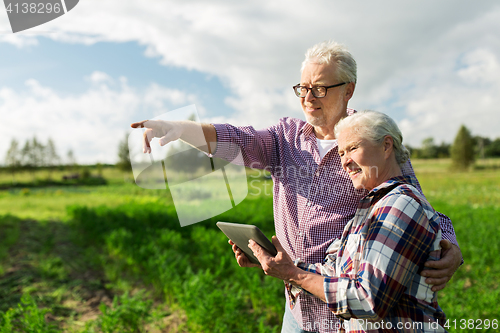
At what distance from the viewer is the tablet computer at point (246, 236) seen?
1.28 meters

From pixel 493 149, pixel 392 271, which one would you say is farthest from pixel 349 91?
pixel 493 149

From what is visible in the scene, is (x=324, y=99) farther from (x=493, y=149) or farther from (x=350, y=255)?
(x=493, y=149)

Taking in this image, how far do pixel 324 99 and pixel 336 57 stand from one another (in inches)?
8.3

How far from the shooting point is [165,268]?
4152mm

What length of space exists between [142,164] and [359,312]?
3.49ft

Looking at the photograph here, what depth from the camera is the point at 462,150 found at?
129ft

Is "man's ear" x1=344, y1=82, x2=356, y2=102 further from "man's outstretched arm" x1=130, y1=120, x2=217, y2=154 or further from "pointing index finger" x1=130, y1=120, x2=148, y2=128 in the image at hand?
"pointing index finger" x1=130, y1=120, x2=148, y2=128

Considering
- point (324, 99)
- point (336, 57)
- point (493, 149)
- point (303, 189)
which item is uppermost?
point (336, 57)

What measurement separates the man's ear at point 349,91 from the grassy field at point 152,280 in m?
0.76

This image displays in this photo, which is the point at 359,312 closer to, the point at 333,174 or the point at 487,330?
the point at 333,174

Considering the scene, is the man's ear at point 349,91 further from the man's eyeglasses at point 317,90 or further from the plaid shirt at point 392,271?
the plaid shirt at point 392,271

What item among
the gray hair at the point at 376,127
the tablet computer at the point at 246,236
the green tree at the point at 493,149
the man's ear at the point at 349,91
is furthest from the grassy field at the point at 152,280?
the green tree at the point at 493,149

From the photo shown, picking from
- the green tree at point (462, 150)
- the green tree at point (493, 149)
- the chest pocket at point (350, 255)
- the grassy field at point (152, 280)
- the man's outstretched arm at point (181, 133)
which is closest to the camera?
the chest pocket at point (350, 255)

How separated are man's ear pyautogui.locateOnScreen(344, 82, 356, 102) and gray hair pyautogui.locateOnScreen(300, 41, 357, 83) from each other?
4 cm
